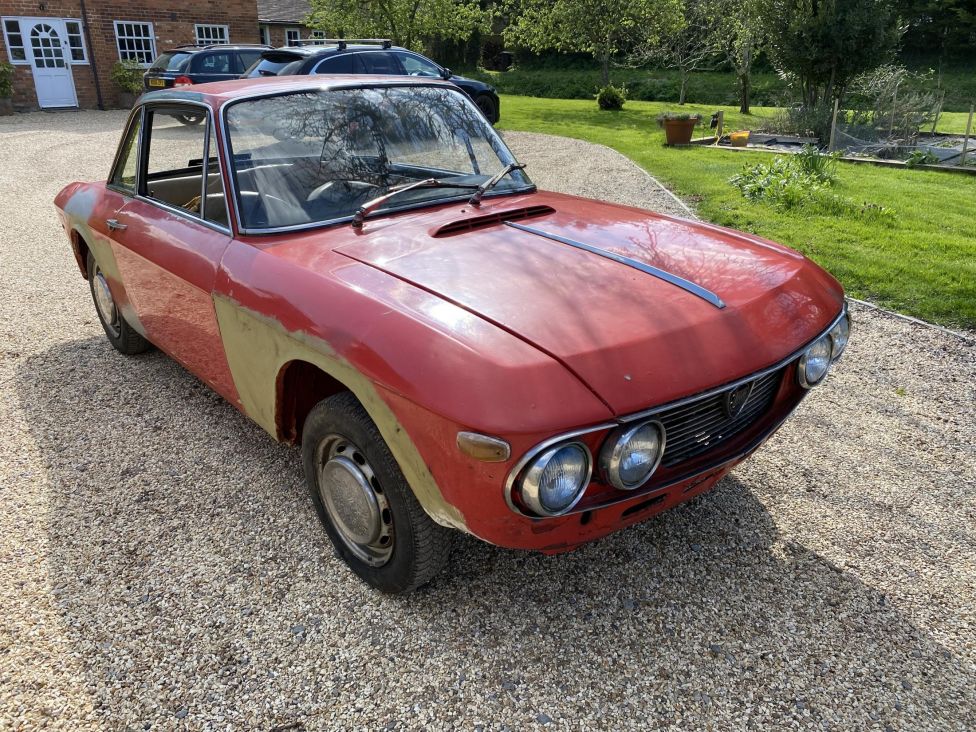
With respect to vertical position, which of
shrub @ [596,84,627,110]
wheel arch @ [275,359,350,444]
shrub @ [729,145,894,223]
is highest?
shrub @ [596,84,627,110]

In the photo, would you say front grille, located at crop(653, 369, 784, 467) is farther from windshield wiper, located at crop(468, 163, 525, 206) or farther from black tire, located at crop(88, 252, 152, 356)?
black tire, located at crop(88, 252, 152, 356)

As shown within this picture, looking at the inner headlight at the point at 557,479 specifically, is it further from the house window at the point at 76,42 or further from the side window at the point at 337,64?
the house window at the point at 76,42

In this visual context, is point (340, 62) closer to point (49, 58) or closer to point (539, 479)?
point (539, 479)

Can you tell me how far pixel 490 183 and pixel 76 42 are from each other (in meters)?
23.6

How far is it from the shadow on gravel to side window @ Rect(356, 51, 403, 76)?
11.6 meters

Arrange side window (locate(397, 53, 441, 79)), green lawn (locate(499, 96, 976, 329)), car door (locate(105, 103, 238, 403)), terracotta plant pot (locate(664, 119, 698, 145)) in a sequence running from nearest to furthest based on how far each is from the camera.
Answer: car door (locate(105, 103, 238, 403)), green lawn (locate(499, 96, 976, 329)), side window (locate(397, 53, 441, 79)), terracotta plant pot (locate(664, 119, 698, 145))

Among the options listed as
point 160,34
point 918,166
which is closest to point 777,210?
point 918,166

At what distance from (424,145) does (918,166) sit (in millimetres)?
11316

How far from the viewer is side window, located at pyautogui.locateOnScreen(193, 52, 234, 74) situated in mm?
15750

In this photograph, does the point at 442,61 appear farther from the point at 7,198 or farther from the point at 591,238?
the point at 591,238

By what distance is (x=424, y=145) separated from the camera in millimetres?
3387

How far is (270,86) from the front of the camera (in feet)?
10.7

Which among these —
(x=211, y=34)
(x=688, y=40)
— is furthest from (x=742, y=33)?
(x=211, y=34)

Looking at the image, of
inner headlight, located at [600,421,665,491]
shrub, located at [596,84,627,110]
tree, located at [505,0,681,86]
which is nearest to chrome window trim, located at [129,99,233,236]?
inner headlight, located at [600,421,665,491]
